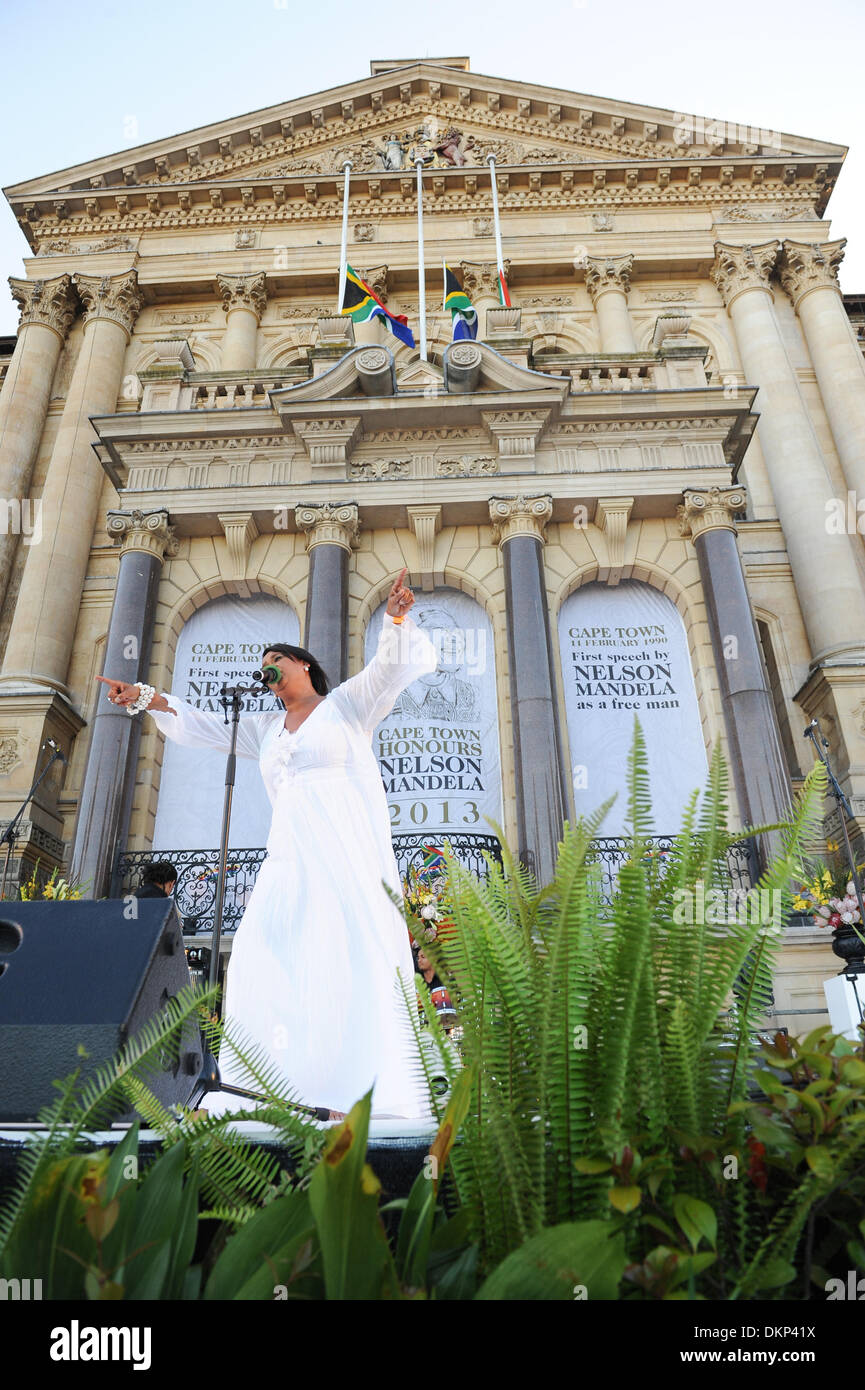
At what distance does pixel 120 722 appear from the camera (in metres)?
12.8

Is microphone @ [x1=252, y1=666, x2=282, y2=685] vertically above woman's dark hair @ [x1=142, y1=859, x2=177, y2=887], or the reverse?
woman's dark hair @ [x1=142, y1=859, x2=177, y2=887]

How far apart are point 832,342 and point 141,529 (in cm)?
1620

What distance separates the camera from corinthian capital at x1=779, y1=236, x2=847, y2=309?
21.9m

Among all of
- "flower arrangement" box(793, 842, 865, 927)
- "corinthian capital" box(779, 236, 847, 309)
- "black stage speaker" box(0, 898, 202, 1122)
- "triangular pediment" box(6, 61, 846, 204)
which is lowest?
"black stage speaker" box(0, 898, 202, 1122)

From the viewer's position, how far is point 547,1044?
1267mm

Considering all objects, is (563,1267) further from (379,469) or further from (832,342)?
(832,342)

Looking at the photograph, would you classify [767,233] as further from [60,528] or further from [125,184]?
[60,528]

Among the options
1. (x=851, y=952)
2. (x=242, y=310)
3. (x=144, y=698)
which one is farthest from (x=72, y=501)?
(x=851, y=952)

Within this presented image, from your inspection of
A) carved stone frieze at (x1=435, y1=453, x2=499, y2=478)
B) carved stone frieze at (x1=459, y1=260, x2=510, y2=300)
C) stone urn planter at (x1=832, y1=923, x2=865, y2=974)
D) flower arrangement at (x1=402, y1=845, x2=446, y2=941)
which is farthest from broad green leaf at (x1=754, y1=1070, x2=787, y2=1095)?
carved stone frieze at (x1=459, y1=260, x2=510, y2=300)

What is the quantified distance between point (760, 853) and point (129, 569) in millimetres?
10020

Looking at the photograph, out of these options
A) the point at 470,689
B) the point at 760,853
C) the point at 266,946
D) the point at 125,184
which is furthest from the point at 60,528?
the point at 266,946

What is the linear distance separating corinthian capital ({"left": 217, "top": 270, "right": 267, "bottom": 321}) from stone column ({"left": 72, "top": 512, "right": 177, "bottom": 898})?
11002mm

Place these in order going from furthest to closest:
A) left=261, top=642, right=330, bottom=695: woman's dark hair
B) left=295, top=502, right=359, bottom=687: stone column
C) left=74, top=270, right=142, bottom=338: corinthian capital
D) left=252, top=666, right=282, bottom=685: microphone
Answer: left=74, top=270, right=142, bottom=338: corinthian capital < left=295, top=502, right=359, bottom=687: stone column < left=261, top=642, right=330, bottom=695: woman's dark hair < left=252, top=666, right=282, bottom=685: microphone

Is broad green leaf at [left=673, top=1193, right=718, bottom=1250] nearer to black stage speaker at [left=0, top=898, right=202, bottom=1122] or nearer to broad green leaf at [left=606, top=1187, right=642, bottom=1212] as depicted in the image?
broad green leaf at [left=606, top=1187, right=642, bottom=1212]
